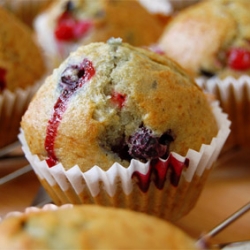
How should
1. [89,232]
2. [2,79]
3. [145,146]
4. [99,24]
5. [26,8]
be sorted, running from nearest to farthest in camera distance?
[89,232], [145,146], [2,79], [99,24], [26,8]

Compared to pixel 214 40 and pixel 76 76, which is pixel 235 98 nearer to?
pixel 214 40

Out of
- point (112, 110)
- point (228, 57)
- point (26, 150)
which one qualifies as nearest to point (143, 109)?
point (112, 110)

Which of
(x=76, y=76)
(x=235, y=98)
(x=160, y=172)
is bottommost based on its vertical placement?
(x=235, y=98)

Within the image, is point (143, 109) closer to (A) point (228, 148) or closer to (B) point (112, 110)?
(B) point (112, 110)

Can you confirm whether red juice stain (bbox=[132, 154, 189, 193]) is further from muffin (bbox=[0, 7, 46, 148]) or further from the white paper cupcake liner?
muffin (bbox=[0, 7, 46, 148])

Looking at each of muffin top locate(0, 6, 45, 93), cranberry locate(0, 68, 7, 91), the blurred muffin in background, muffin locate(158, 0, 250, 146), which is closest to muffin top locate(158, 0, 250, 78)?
muffin locate(158, 0, 250, 146)

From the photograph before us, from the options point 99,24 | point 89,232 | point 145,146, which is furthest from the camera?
point 99,24

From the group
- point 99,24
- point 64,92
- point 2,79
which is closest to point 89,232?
point 64,92
